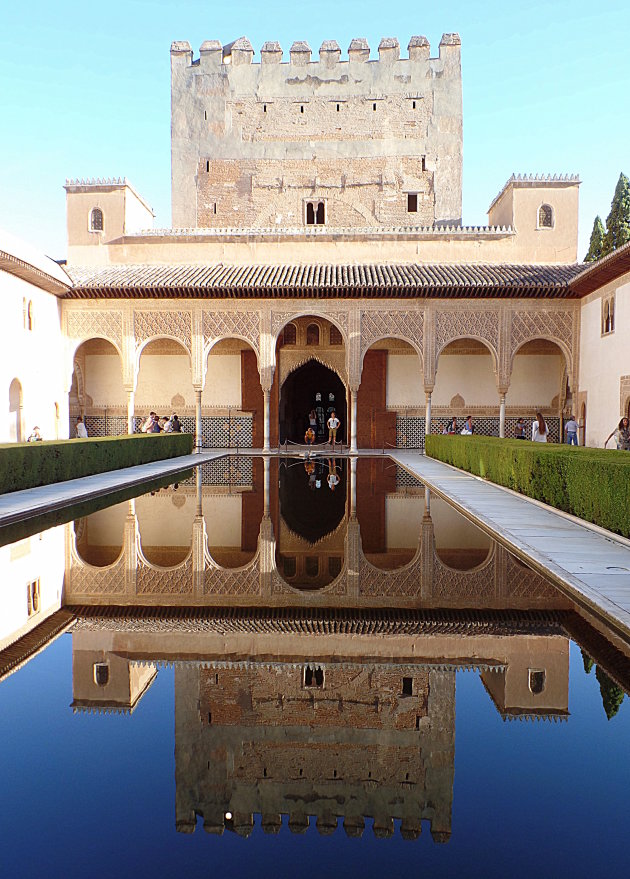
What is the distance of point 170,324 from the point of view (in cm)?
1808

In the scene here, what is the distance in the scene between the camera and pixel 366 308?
17.8 m

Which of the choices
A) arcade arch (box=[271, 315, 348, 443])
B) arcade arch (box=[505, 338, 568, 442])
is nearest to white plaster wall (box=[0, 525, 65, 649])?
arcade arch (box=[271, 315, 348, 443])

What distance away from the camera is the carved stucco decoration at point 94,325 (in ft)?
59.5

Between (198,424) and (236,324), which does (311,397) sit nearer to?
(198,424)

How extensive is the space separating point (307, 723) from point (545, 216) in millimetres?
20150

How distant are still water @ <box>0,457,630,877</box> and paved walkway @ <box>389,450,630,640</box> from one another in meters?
0.15

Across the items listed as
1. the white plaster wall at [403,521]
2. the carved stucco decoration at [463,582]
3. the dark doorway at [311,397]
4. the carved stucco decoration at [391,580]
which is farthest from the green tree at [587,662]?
the dark doorway at [311,397]

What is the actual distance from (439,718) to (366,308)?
52.0 ft

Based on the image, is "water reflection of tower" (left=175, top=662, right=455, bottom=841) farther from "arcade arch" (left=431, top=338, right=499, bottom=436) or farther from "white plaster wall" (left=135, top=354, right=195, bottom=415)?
"white plaster wall" (left=135, top=354, right=195, bottom=415)

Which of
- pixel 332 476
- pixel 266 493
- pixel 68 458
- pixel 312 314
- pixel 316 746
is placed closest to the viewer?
pixel 316 746

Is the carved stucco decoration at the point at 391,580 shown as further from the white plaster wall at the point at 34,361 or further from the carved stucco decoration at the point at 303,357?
the carved stucco decoration at the point at 303,357

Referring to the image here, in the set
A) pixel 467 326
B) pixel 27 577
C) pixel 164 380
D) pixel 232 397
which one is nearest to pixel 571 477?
pixel 27 577

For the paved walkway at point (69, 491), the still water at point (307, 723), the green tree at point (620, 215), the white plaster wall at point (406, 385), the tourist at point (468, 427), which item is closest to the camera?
the still water at point (307, 723)

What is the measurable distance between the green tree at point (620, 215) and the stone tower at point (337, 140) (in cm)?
684
